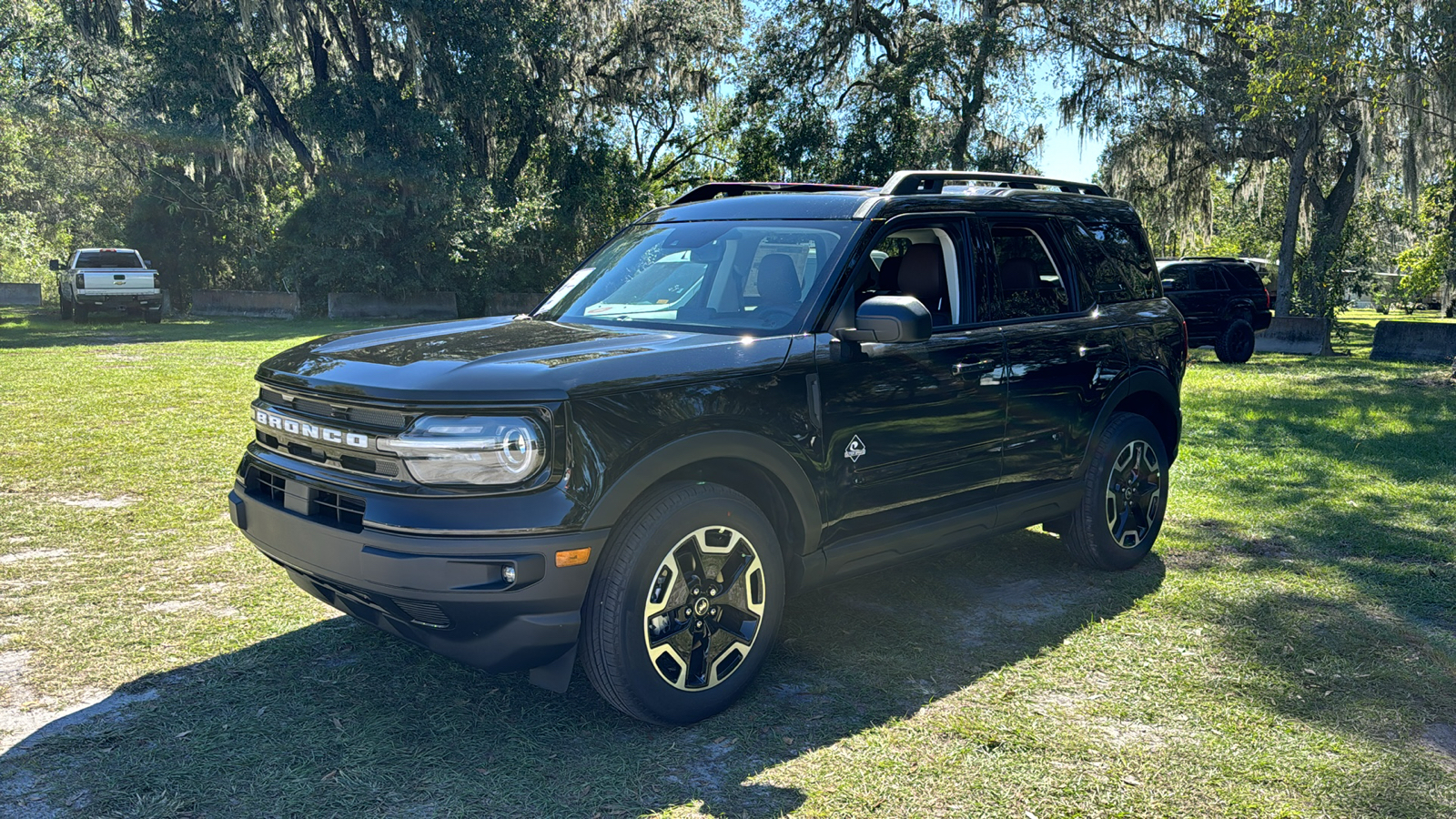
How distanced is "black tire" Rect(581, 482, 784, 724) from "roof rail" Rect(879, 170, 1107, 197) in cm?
170

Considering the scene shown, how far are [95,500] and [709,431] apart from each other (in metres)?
5.28

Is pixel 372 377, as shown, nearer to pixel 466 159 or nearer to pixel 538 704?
pixel 538 704

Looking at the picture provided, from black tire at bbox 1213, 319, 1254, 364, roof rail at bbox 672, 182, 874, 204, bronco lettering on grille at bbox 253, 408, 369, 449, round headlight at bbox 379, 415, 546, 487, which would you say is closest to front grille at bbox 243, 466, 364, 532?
bronco lettering on grille at bbox 253, 408, 369, 449

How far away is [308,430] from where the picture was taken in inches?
147

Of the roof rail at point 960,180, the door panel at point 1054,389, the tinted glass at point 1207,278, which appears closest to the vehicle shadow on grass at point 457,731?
the door panel at point 1054,389

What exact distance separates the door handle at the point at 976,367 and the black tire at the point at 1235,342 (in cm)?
1663

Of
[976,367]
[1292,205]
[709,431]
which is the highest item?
[1292,205]

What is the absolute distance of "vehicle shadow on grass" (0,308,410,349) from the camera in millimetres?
21188

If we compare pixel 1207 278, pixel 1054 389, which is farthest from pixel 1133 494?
pixel 1207 278

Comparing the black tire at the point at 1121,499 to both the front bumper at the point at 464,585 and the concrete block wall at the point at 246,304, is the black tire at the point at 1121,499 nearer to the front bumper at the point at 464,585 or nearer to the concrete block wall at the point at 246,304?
the front bumper at the point at 464,585

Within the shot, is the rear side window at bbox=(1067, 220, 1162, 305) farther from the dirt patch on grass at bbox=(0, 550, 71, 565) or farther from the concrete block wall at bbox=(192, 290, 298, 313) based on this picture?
the concrete block wall at bbox=(192, 290, 298, 313)

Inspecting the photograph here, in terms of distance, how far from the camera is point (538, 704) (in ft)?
13.1

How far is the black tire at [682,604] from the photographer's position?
3.51 meters

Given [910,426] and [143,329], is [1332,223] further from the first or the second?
[143,329]
